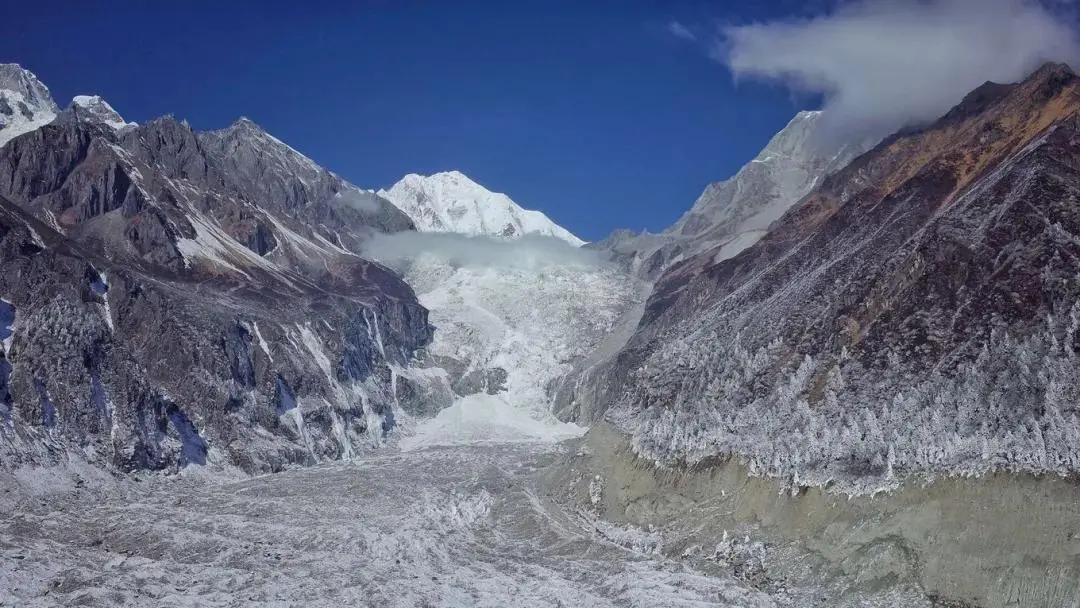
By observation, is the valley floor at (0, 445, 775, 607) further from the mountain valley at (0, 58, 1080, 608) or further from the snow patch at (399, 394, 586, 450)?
the snow patch at (399, 394, 586, 450)

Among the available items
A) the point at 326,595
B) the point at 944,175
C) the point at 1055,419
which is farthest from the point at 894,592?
the point at 944,175

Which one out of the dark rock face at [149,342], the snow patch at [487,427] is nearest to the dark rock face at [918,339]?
the snow patch at [487,427]

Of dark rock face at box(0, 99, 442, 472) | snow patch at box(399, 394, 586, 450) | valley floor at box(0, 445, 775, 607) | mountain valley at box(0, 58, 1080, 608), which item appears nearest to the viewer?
mountain valley at box(0, 58, 1080, 608)

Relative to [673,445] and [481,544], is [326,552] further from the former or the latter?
[673,445]

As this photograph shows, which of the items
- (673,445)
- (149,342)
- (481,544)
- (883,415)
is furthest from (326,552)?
(149,342)

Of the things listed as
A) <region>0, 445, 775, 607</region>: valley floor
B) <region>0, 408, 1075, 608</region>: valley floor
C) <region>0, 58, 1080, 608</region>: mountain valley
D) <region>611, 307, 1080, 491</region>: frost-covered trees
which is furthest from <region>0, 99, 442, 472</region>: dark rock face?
<region>611, 307, 1080, 491</region>: frost-covered trees

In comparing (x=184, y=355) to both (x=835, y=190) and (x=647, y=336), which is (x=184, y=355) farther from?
(x=835, y=190)
